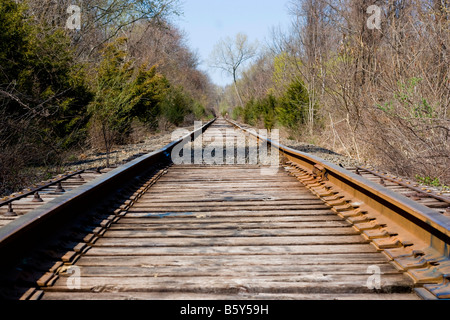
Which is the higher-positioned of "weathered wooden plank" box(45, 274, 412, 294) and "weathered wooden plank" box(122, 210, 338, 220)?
"weathered wooden plank" box(122, 210, 338, 220)

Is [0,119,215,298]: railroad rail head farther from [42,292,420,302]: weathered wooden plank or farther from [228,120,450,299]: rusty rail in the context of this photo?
[228,120,450,299]: rusty rail

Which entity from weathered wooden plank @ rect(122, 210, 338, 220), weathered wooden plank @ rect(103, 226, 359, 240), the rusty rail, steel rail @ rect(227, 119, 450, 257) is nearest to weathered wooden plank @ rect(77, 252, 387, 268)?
the rusty rail

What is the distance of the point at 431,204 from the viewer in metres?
3.14

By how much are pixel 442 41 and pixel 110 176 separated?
5.90 m

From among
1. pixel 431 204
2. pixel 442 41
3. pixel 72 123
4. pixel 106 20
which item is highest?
pixel 106 20

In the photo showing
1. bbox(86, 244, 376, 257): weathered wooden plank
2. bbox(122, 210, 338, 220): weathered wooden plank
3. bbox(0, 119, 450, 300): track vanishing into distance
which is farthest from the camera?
bbox(122, 210, 338, 220): weathered wooden plank

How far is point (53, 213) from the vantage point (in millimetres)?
2789

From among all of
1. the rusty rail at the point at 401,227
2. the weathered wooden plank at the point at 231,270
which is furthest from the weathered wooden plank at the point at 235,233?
the weathered wooden plank at the point at 231,270

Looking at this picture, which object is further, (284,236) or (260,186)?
(260,186)

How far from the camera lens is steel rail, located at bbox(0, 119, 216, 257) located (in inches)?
88.3

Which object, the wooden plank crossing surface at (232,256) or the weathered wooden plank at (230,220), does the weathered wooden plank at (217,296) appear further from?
the weathered wooden plank at (230,220)
